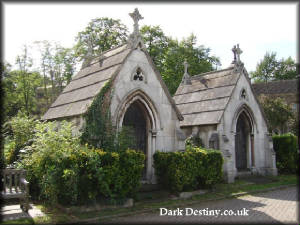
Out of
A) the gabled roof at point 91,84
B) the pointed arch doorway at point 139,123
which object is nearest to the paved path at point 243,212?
the pointed arch doorway at point 139,123

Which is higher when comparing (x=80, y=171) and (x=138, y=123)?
(x=138, y=123)

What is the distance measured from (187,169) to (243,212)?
9.10 feet

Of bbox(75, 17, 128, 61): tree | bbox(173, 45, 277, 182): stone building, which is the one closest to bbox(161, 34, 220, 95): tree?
bbox(75, 17, 128, 61): tree

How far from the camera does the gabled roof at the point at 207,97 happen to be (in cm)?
1685

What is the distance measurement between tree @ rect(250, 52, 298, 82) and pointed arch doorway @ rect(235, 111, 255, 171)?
3892 cm

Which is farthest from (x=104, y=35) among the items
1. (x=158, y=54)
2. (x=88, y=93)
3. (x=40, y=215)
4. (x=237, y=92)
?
(x=40, y=215)

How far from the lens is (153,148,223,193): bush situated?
11031 mm

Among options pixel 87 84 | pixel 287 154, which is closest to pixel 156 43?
pixel 287 154

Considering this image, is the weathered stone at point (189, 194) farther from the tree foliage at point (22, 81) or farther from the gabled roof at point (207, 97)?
the tree foliage at point (22, 81)

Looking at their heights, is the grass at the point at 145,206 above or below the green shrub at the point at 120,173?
below

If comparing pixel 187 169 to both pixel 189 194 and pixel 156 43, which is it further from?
pixel 156 43

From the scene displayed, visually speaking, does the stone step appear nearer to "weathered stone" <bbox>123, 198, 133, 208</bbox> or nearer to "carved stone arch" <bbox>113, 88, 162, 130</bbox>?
"carved stone arch" <bbox>113, 88, 162, 130</bbox>

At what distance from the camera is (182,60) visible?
98.9 ft

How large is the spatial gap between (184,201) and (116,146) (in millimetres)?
3387
